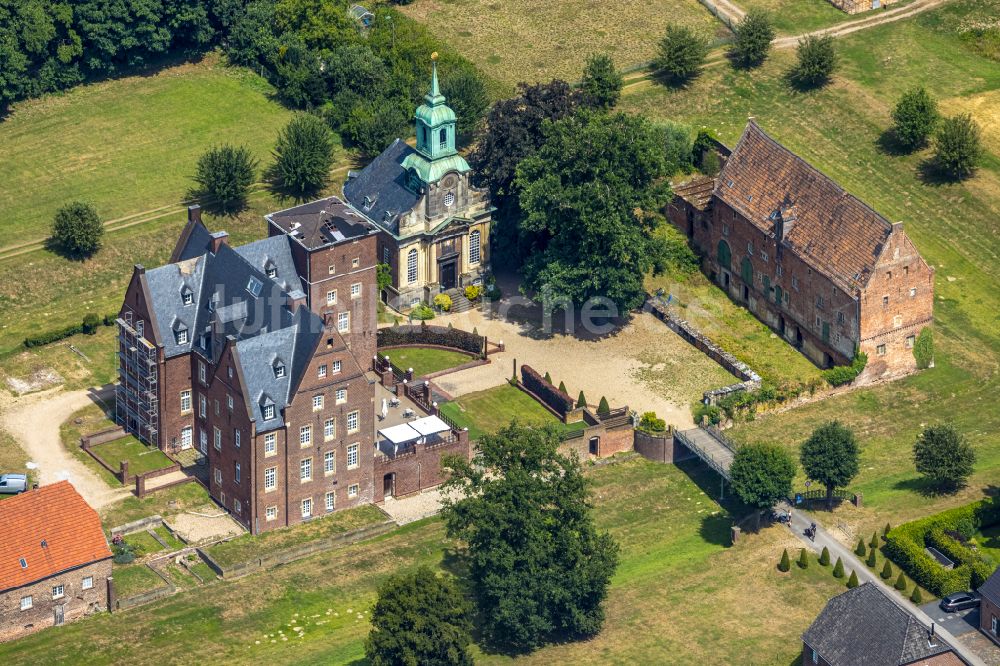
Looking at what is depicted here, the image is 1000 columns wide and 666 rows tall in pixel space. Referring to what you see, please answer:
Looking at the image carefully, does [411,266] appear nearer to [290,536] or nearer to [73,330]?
[73,330]

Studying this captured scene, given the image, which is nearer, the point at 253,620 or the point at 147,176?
the point at 253,620

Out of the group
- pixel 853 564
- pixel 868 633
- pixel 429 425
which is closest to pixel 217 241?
pixel 429 425

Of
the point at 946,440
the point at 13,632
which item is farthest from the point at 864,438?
the point at 13,632

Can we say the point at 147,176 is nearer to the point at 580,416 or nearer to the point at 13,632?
the point at 580,416

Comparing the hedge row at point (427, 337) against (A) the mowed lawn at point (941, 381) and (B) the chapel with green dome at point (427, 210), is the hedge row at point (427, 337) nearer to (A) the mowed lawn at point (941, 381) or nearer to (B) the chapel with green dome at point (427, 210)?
(B) the chapel with green dome at point (427, 210)

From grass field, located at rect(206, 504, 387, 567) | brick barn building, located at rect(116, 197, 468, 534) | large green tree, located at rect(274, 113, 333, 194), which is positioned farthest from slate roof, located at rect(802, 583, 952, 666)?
large green tree, located at rect(274, 113, 333, 194)

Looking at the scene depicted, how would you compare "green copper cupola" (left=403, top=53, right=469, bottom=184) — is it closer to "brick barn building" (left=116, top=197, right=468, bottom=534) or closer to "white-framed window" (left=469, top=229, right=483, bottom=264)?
"white-framed window" (left=469, top=229, right=483, bottom=264)

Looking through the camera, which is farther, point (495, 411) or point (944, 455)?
point (495, 411)
